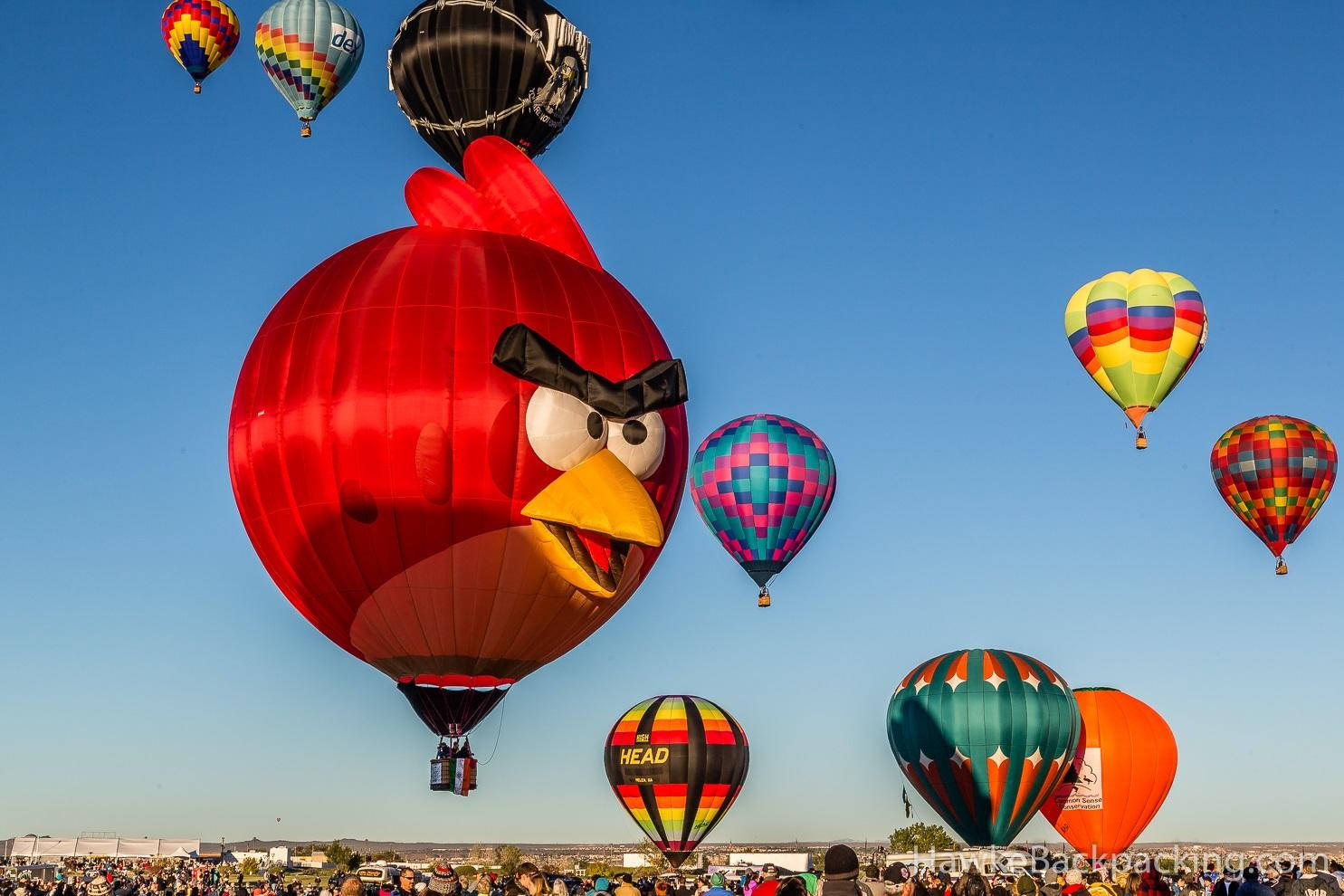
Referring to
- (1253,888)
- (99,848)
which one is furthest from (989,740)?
(99,848)

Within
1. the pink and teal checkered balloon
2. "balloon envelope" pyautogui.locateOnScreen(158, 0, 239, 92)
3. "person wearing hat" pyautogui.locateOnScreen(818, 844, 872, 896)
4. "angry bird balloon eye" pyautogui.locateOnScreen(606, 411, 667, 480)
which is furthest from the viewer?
"balloon envelope" pyautogui.locateOnScreen(158, 0, 239, 92)

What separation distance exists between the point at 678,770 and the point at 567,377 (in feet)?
50.5

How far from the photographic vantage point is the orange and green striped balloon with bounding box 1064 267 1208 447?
26266mm

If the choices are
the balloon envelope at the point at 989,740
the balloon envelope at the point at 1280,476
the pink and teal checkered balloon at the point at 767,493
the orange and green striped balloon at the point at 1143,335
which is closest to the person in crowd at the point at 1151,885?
the balloon envelope at the point at 989,740

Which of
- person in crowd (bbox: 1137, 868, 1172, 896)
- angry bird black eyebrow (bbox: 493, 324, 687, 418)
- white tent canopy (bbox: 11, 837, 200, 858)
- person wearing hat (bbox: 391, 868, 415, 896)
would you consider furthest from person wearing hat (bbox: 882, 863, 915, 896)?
white tent canopy (bbox: 11, 837, 200, 858)

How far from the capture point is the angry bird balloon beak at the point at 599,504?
1328cm

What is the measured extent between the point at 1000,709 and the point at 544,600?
41.2ft

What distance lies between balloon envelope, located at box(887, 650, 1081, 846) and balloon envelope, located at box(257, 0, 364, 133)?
1403 cm

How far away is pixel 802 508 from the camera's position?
92.7 feet

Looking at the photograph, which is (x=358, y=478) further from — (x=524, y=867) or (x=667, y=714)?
(x=667, y=714)

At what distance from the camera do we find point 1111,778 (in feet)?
90.6

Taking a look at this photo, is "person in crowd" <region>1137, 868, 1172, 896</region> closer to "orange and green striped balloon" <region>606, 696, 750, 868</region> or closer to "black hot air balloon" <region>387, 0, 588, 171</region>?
"black hot air balloon" <region>387, 0, 588, 171</region>

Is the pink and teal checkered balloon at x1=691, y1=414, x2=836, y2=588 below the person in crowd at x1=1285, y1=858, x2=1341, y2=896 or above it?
above

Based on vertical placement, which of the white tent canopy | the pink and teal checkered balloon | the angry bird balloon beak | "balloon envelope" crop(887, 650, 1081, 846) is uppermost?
the pink and teal checkered balloon
